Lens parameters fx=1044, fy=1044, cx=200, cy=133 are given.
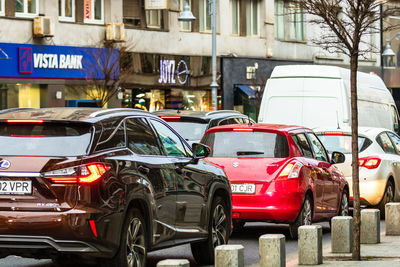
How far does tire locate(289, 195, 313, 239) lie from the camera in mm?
14148

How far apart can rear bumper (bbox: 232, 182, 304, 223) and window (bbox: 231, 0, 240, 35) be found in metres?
30.5

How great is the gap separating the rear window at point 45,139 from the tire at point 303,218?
5681mm

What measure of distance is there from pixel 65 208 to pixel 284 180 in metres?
5.74

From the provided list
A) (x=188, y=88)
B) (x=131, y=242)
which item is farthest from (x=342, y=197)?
(x=188, y=88)

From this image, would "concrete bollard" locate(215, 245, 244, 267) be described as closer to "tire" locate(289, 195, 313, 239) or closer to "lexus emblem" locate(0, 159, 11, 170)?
"lexus emblem" locate(0, 159, 11, 170)

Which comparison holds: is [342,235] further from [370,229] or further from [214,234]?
[214,234]

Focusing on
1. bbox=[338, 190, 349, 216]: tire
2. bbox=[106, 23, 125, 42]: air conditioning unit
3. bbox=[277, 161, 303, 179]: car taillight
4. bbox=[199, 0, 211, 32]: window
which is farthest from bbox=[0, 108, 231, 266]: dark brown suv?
bbox=[199, 0, 211, 32]: window

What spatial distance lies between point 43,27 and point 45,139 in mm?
25499

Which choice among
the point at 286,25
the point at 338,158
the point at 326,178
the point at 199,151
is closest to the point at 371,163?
the point at 338,158

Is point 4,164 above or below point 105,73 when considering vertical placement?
below

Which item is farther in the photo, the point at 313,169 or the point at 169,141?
the point at 313,169

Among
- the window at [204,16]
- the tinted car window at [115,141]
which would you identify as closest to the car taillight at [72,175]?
the tinted car window at [115,141]

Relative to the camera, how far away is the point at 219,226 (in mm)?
11641

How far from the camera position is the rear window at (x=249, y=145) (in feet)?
46.6
